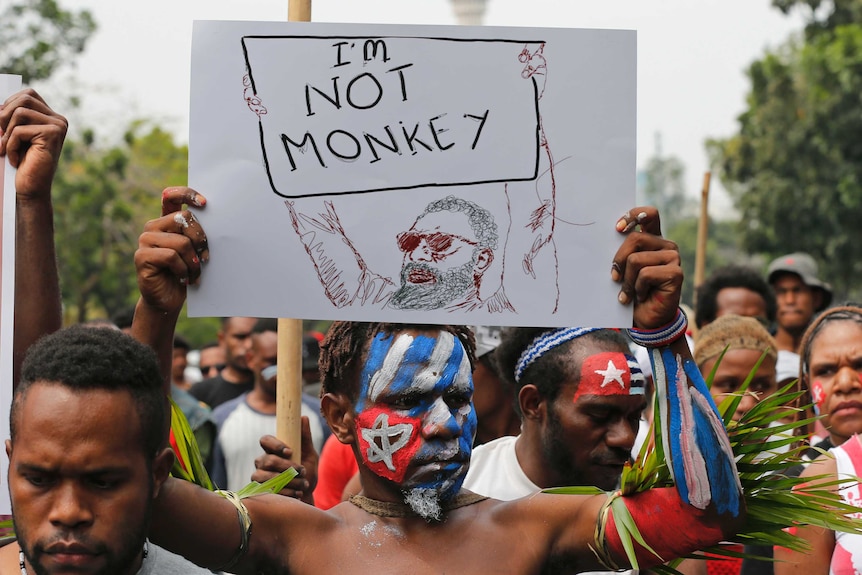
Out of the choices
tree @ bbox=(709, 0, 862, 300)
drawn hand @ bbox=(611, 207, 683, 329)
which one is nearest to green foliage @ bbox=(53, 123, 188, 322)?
tree @ bbox=(709, 0, 862, 300)

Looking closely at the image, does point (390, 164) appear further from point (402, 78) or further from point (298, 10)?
point (298, 10)

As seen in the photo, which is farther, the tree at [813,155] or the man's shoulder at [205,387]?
the tree at [813,155]

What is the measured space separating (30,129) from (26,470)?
0.95 m

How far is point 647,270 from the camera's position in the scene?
9.27 ft

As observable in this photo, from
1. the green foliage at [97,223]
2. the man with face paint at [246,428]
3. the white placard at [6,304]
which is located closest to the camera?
the white placard at [6,304]

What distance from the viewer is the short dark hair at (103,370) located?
2732 millimetres

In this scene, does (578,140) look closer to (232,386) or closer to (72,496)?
(72,496)

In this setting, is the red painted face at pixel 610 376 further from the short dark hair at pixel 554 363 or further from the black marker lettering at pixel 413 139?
the black marker lettering at pixel 413 139

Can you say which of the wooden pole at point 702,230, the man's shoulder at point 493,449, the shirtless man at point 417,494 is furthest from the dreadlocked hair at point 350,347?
the wooden pole at point 702,230

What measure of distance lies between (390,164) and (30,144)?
3.10 feet

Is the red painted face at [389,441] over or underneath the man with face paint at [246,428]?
over

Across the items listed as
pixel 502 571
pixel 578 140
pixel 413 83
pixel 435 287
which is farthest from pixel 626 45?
pixel 502 571

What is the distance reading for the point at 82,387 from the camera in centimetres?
272

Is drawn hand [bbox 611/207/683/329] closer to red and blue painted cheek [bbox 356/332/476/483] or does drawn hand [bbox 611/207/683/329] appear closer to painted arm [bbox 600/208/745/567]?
painted arm [bbox 600/208/745/567]
